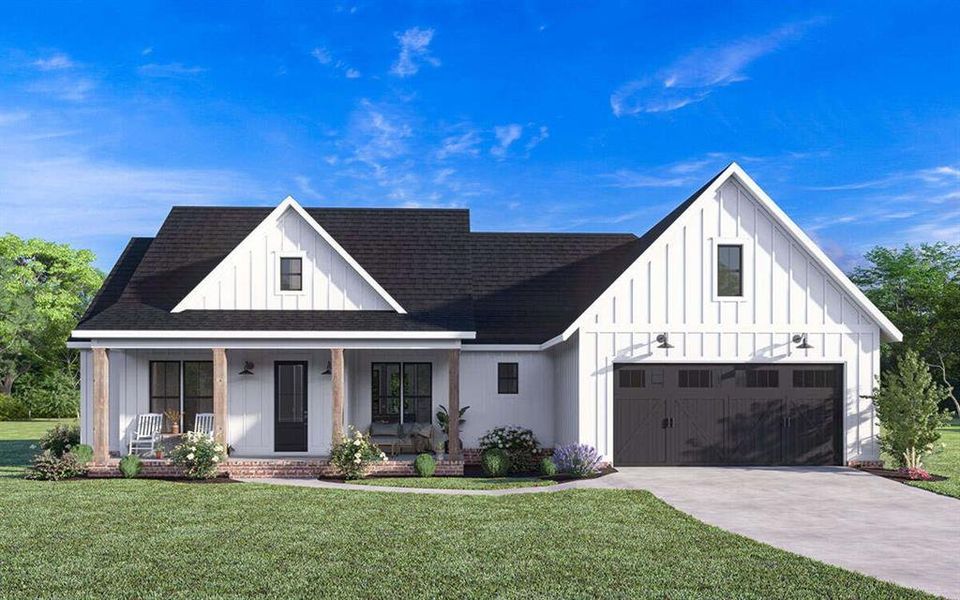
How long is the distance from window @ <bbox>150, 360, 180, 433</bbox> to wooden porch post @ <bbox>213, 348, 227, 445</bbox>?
270 cm

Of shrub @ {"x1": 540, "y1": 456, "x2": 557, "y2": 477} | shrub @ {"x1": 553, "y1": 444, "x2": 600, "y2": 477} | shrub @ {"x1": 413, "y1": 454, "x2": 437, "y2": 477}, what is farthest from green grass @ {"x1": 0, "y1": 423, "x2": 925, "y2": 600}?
shrub @ {"x1": 413, "y1": 454, "x2": 437, "y2": 477}

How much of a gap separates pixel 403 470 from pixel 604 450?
4.68 metres

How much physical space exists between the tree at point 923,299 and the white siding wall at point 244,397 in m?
29.6

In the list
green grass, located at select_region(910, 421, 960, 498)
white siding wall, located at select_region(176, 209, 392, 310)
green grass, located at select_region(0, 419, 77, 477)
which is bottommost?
green grass, located at select_region(0, 419, 77, 477)

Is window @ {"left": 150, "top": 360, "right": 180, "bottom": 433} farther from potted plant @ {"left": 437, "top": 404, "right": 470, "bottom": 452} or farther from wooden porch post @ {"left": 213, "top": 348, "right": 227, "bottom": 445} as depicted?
potted plant @ {"left": 437, "top": 404, "right": 470, "bottom": 452}

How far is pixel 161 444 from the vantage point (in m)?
20.3

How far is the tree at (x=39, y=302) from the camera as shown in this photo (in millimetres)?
55562

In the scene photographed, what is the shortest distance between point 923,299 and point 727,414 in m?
35.7

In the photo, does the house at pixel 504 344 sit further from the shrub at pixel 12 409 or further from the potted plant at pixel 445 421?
the shrub at pixel 12 409

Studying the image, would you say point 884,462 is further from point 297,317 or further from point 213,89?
point 213,89

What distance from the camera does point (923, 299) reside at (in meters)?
48.4

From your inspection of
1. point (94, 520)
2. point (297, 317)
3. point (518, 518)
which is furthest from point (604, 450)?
point (94, 520)

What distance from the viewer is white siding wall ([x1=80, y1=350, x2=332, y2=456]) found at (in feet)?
69.4

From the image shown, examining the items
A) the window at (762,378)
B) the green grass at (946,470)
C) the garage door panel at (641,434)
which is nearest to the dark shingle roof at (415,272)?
the garage door panel at (641,434)
